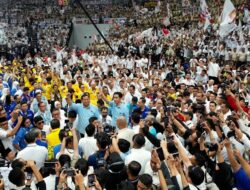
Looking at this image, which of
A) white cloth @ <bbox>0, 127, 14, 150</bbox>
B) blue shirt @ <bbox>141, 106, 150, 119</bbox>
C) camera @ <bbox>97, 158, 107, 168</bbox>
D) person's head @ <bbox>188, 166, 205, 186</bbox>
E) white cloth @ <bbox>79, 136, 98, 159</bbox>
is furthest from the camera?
blue shirt @ <bbox>141, 106, 150, 119</bbox>

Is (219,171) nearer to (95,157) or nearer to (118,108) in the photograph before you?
(95,157)

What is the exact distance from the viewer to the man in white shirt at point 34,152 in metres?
5.67

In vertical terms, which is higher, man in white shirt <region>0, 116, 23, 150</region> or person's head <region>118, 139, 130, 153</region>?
person's head <region>118, 139, 130, 153</region>

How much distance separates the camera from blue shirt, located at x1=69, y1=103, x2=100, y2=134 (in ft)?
26.9

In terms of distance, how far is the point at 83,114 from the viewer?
27.1 feet

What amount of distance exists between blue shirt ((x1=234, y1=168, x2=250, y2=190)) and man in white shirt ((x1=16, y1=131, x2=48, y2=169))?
8.02ft

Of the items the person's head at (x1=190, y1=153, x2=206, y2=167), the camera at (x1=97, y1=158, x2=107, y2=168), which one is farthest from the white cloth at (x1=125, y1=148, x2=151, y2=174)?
the person's head at (x1=190, y1=153, x2=206, y2=167)

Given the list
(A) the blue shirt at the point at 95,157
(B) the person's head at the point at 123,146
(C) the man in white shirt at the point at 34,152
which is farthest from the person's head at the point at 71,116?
(B) the person's head at the point at 123,146

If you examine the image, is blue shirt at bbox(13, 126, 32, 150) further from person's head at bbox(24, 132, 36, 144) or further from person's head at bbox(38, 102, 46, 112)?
person's head at bbox(38, 102, 46, 112)

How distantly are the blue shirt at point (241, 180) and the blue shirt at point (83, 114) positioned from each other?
380 cm

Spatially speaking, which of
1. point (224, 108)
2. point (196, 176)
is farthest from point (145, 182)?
point (224, 108)

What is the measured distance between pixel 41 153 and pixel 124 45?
2211 cm

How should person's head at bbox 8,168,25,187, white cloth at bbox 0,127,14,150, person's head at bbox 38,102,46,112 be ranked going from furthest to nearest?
person's head at bbox 38,102,46,112 → white cloth at bbox 0,127,14,150 → person's head at bbox 8,168,25,187

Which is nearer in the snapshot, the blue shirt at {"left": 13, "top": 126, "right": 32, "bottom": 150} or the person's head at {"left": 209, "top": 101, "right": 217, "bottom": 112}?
the blue shirt at {"left": 13, "top": 126, "right": 32, "bottom": 150}
